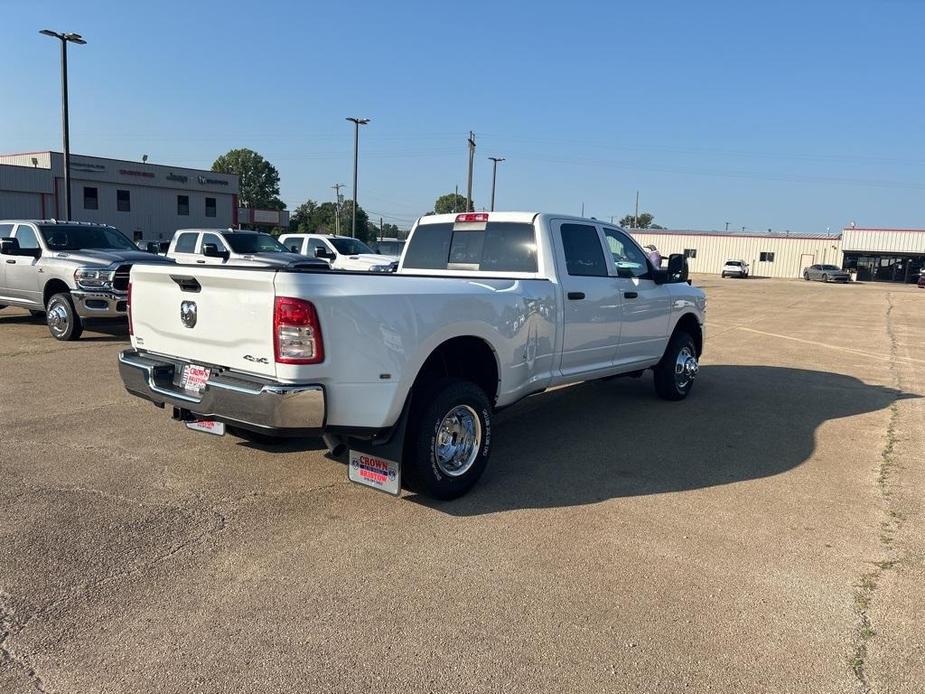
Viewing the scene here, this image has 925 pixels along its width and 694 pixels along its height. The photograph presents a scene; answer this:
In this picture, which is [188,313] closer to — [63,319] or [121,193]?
[63,319]

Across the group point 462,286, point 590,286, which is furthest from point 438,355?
point 590,286

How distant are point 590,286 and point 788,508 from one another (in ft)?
7.68

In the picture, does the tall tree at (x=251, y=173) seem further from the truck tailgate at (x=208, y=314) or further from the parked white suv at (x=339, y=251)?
the truck tailgate at (x=208, y=314)

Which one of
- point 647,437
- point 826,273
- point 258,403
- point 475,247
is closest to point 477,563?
point 258,403

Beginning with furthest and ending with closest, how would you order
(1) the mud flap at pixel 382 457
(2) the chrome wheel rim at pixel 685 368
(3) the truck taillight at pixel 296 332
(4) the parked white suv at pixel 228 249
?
(4) the parked white suv at pixel 228 249
(2) the chrome wheel rim at pixel 685 368
(1) the mud flap at pixel 382 457
(3) the truck taillight at pixel 296 332

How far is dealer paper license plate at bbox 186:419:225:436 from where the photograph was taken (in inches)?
182

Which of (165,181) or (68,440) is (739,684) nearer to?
(68,440)

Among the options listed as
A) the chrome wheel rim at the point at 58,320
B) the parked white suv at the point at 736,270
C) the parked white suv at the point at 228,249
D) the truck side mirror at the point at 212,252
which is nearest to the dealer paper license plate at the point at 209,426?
the chrome wheel rim at the point at 58,320

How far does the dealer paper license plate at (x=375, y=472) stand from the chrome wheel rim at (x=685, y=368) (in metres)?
4.45

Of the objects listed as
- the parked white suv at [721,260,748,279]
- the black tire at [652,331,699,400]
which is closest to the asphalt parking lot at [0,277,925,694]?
the black tire at [652,331,699,400]

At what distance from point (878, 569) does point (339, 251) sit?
679 inches

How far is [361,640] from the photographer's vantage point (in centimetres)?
300

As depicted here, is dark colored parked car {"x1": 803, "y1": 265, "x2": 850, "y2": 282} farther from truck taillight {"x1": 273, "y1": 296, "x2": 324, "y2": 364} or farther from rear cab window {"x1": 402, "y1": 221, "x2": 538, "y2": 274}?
truck taillight {"x1": 273, "y1": 296, "x2": 324, "y2": 364}

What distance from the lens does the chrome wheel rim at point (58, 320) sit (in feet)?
35.3
